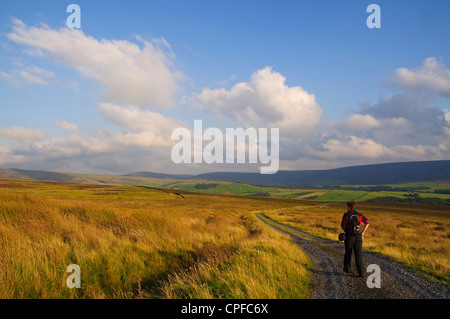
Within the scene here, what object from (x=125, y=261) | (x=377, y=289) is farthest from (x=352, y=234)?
(x=125, y=261)

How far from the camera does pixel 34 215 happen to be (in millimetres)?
10688

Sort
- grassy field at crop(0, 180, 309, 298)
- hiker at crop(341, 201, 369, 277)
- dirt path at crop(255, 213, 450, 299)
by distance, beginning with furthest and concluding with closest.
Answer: hiker at crop(341, 201, 369, 277) < dirt path at crop(255, 213, 450, 299) < grassy field at crop(0, 180, 309, 298)

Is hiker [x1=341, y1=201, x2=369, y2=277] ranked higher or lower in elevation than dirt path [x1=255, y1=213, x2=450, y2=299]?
higher

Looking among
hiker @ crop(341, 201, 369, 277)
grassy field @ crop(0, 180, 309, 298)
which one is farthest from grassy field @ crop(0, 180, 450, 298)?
A: hiker @ crop(341, 201, 369, 277)

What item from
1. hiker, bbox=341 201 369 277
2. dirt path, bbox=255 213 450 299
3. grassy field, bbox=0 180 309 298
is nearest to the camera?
grassy field, bbox=0 180 309 298

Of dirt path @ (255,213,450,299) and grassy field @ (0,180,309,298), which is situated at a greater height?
grassy field @ (0,180,309,298)

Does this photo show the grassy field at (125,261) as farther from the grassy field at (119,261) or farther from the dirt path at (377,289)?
the dirt path at (377,289)

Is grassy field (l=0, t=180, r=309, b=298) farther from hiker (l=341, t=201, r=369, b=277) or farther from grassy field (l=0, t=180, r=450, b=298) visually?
hiker (l=341, t=201, r=369, b=277)

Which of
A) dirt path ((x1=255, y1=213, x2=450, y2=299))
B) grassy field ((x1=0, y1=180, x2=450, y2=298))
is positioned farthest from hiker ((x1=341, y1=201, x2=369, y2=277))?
grassy field ((x1=0, y1=180, x2=450, y2=298))

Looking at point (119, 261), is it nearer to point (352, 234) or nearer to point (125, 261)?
point (125, 261)

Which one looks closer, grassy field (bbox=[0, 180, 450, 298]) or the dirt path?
grassy field (bbox=[0, 180, 450, 298])

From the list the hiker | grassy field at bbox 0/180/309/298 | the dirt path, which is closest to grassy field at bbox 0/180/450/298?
grassy field at bbox 0/180/309/298

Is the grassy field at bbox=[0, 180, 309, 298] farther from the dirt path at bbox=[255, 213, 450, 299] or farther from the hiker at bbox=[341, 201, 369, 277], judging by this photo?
the hiker at bbox=[341, 201, 369, 277]

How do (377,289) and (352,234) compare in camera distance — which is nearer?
(377,289)
